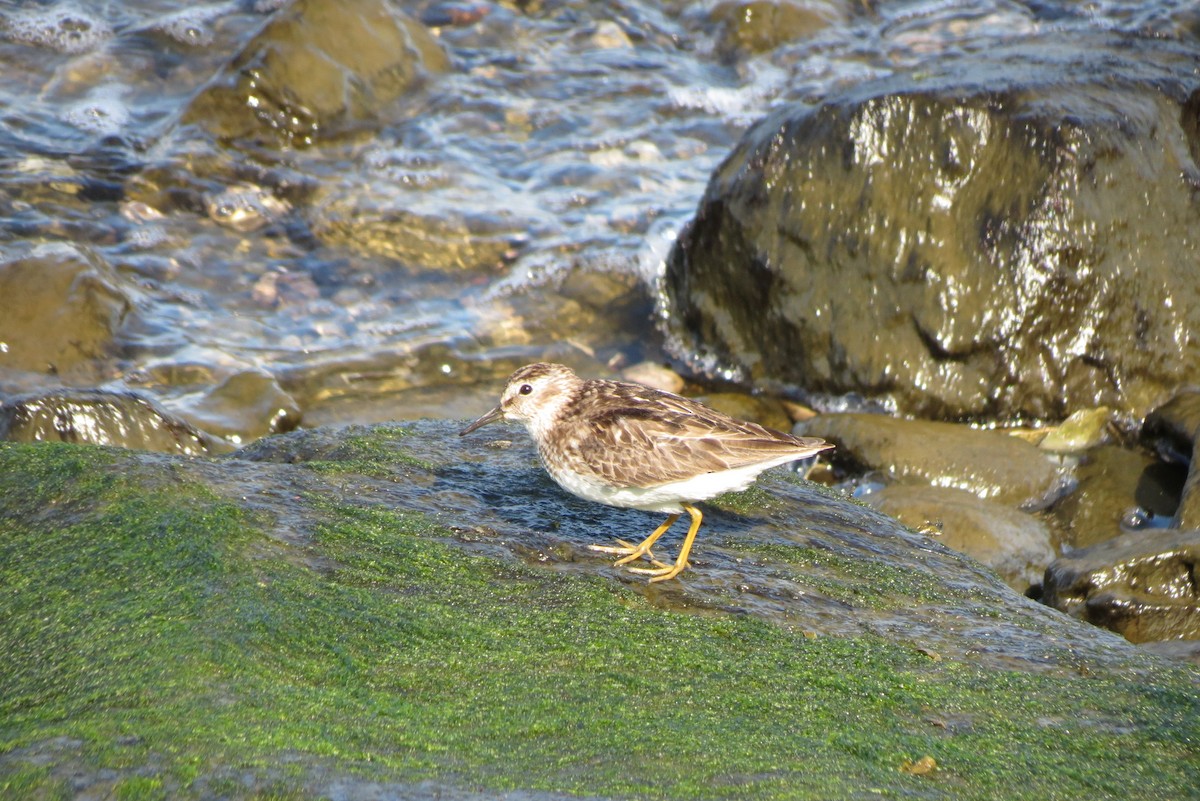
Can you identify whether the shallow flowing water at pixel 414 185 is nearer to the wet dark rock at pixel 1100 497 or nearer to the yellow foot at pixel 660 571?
the wet dark rock at pixel 1100 497

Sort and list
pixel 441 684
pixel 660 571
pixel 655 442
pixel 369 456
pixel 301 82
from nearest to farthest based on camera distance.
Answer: pixel 441 684
pixel 660 571
pixel 655 442
pixel 369 456
pixel 301 82

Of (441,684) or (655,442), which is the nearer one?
(441,684)

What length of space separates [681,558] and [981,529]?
3.11 meters

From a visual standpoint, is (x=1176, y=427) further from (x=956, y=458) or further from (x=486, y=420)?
(x=486, y=420)

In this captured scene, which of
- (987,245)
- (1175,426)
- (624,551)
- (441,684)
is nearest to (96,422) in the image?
(624,551)

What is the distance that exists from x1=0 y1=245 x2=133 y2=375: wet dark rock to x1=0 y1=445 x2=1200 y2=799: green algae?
4.94 m

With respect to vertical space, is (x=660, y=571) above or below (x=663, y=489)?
below

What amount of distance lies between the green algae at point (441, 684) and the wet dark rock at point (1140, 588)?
233 cm

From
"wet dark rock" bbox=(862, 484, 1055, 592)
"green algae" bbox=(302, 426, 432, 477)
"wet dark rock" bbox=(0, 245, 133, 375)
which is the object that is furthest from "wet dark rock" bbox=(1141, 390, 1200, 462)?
"wet dark rock" bbox=(0, 245, 133, 375)

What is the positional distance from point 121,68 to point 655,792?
13.6 meters

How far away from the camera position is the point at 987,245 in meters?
8.95

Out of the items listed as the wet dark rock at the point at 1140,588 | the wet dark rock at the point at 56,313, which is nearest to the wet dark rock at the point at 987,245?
the wet dark rock at the point at 1140,588

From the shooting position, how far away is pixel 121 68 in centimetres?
1420

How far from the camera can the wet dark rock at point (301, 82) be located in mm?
12914
